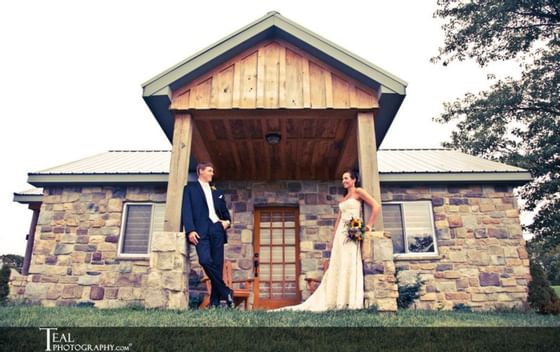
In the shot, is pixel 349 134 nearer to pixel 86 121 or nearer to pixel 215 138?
pixel 215 138

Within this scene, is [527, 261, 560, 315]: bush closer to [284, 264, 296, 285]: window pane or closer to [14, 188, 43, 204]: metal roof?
[284, 264, 296, 285]: window pane

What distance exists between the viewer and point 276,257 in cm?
828

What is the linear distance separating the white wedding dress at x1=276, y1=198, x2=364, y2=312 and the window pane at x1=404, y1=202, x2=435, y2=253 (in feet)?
10.3

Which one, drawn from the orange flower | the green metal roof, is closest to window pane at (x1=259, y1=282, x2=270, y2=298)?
the orange flower

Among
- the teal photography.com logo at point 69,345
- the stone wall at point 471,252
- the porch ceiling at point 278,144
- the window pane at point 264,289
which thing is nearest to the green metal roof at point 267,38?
the porch ceiling at point 278,144

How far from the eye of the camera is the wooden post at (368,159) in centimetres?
536

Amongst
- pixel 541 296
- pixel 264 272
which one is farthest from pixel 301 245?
pixel 541 296

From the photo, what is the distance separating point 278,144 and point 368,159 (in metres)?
2.18

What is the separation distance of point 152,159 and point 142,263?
10.4ft

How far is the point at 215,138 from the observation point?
23.2 feet

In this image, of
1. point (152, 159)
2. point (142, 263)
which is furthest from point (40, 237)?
point (152, 159)

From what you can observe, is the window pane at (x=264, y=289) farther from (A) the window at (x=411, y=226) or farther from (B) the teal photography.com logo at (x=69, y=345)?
(B) the teal photography.com logo at (x=69, y=345)

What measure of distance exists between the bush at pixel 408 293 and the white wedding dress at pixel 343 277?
2605 mm

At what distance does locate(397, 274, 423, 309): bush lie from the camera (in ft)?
24.1
